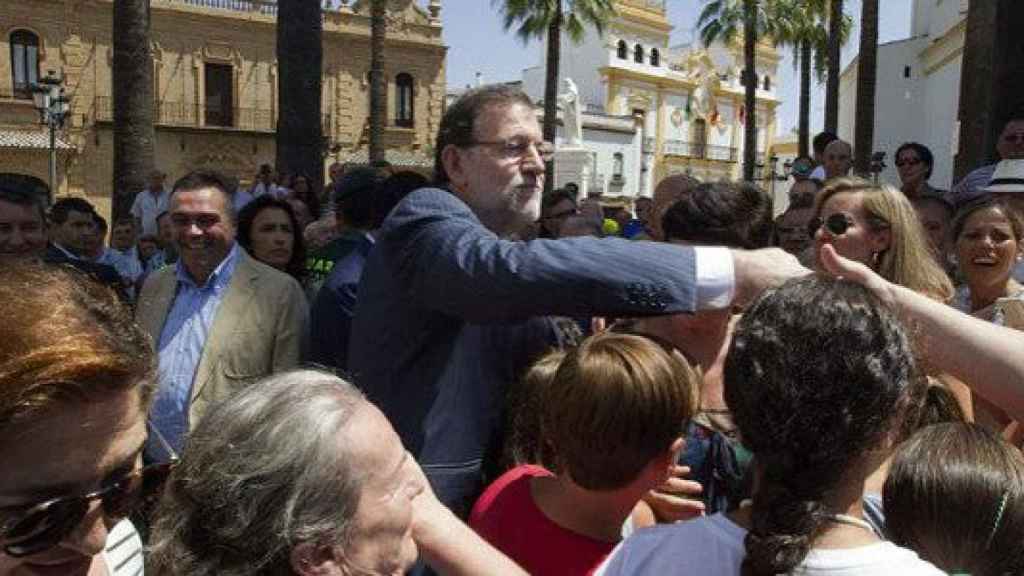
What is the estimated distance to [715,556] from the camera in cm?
151

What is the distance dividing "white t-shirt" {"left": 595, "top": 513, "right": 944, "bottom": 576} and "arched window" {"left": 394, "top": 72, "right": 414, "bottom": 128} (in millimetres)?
37735

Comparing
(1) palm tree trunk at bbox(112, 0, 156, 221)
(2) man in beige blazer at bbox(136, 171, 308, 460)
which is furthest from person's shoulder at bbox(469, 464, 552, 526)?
(1) palm tree trunk at bbox(112, 0, 156, 221)

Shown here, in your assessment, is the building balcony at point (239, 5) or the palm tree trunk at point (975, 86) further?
the building balcony at point (239, 5)

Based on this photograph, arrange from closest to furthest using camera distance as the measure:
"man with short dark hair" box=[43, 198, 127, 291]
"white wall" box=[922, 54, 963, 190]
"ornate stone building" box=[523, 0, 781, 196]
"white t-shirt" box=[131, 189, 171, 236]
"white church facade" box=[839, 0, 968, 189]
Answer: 1. "man with short dark hair" box=[43, 198, 127, 291]
2. "white t-shirt" box=[131, 189, 171, 236]
3. "white wall" box=[922, 54, 963, 190]
4. "white church facade" box=[839, 0, 968, 189]
5. "ornate stone building" box=[523, 0, 781, 196]

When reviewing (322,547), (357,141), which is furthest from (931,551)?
(357,141)

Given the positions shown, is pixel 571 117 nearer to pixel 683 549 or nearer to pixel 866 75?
pixel 866 75

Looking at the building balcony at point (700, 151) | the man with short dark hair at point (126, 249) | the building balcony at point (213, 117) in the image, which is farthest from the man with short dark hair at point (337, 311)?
the building balcony at point (700, 151)

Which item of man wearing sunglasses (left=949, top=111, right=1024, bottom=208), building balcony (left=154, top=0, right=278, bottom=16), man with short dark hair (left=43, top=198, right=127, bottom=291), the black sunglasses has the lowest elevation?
man with short dark hair (left=43, top=198, right=127, bottom=291)

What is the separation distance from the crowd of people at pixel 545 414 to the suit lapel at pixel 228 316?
3.93ft

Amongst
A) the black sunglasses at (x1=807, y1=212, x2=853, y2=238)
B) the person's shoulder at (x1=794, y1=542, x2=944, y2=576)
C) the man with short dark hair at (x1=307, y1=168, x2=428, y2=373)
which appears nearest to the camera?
the person's shoulder at (x1=794, y1=542, x2=944, y2=576)

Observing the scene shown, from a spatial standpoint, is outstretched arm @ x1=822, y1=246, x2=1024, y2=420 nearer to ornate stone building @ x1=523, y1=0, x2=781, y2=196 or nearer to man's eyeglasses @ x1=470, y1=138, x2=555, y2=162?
man's eyeglasses @ x1=470, y1=138, x2=555, y2=162

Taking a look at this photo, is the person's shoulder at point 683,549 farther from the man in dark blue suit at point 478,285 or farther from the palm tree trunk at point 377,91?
the palm tree trunk at point 377,91

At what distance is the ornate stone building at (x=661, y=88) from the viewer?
175ft

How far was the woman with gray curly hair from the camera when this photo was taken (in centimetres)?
140
